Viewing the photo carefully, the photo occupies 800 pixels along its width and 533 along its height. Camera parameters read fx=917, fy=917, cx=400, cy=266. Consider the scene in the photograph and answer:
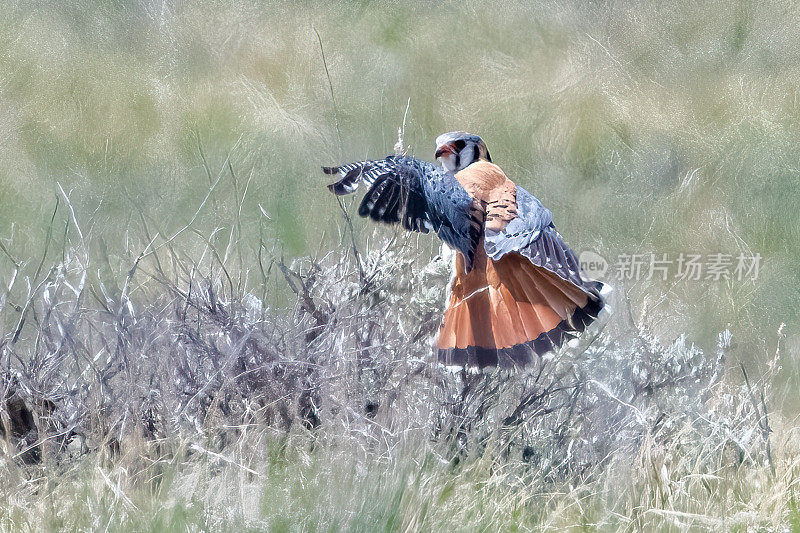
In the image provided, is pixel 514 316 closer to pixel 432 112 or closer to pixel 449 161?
pixel 449 161

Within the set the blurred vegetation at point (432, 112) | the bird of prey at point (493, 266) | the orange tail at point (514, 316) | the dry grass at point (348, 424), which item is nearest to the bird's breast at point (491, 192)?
the bird of prey at point (493, 266)

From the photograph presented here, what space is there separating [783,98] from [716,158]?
0.86 meters

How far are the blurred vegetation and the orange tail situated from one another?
68.4 inches

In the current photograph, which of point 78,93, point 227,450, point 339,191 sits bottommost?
point 227,450

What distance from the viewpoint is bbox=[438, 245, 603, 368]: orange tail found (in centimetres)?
309

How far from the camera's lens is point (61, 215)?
504 centimetres

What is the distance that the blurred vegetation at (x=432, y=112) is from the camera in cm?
520

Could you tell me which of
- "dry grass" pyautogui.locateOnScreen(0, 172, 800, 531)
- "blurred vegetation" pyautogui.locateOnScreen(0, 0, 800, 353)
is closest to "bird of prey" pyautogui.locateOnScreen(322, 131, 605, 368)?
"dry grass" pyautogui.locateOnScreen(0, 172, 800, 531)

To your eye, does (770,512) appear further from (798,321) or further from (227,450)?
(798,321)

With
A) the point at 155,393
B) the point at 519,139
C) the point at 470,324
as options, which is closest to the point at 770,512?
the point at 470,324
